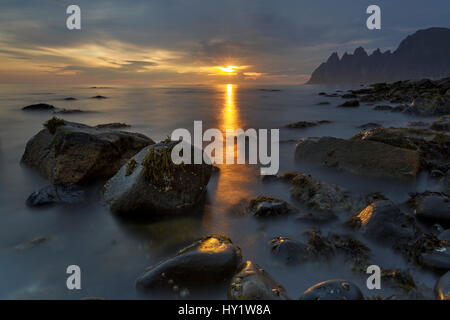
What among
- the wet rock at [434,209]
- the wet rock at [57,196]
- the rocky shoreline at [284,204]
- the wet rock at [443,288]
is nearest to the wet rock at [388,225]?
the rocky shoreline at [284,204]

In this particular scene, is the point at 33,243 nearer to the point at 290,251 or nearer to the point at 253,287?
the point at 253,287

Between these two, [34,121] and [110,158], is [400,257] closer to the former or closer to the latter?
[110,158]

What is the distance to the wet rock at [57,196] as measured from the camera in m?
4.92

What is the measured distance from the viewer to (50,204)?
15.9 ft

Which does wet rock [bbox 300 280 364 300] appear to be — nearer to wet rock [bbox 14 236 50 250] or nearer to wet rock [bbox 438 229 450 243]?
wet rock [bbox 438 229 450 243]

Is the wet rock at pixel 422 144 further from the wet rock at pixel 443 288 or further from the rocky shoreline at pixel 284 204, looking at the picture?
the wet rock at pixel 443 288

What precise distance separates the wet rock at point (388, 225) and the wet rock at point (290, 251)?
1094 millimetres

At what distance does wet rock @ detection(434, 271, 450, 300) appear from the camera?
2.57m

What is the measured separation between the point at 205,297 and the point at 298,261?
4.11 ft

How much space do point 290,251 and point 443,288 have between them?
156 cm

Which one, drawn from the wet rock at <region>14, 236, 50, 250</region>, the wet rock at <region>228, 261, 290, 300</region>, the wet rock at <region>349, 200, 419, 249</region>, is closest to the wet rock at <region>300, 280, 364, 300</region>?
the wet rock at <region>228, 261, 290, 300</region>

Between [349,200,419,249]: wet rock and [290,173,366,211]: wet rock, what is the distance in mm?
624

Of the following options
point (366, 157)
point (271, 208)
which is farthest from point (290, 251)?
point (366, 157)
